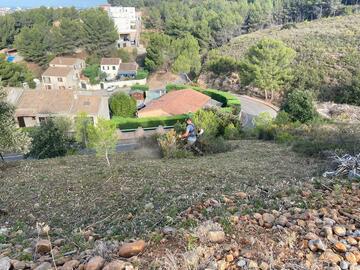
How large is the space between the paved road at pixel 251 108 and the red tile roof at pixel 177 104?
3797mm

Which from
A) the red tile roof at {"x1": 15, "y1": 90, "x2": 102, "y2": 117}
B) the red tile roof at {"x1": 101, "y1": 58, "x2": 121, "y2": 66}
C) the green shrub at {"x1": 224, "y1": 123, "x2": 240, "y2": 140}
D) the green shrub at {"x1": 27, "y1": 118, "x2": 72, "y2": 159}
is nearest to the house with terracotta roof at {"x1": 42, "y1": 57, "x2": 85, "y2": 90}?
the red tile roof at {"x1": 101, "y1": 58, "x2": 121, "y2": 66}

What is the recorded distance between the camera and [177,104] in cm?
2981

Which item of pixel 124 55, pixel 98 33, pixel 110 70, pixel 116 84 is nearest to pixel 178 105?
pixel 116 84

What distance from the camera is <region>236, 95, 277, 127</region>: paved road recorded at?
98.0 feet

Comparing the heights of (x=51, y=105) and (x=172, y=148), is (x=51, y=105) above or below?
below

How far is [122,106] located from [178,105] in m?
5.35

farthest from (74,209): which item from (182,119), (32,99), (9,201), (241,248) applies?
(32,99)

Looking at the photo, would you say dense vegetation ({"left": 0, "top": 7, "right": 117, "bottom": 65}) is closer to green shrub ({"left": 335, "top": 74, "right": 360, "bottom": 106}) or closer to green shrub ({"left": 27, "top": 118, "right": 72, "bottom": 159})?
green shrub ({"left": 335, "top": 74, "right": 360, "bottom": 106})

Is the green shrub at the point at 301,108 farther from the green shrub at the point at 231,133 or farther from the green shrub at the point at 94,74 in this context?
the green shrub at the point at 94,74

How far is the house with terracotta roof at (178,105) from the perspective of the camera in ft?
94.6

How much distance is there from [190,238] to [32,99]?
28600 mm

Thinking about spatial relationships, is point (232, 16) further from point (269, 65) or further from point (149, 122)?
point (149, 122)

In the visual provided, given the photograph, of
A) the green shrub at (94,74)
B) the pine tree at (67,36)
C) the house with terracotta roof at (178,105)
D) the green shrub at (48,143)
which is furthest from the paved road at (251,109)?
the pine tree at (67,36)

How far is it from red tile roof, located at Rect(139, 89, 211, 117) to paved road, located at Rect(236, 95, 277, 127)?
3.80 metres
